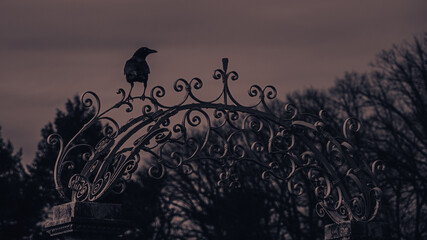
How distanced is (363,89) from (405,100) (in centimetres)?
140

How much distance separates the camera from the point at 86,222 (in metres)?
9.77

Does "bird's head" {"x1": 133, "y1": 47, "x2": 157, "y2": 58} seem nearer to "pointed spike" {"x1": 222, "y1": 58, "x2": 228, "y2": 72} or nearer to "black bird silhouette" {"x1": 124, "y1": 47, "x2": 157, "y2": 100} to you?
"black bird silhouette" {"x1": 124, "y1": 47, "x2": 157, "y2": 100}

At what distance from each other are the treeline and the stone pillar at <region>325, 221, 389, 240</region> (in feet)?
39.7

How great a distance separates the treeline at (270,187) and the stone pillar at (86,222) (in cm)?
1396

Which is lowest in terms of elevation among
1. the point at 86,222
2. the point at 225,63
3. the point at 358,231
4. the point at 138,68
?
the point at 358,231

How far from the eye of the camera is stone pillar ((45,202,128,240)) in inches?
384

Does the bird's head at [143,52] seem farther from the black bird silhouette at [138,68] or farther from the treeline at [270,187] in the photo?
the treeline at [270,187]

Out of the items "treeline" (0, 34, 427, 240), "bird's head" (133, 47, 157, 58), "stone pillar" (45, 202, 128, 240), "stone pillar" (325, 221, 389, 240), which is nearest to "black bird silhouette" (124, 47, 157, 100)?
"bird's head" (133, 47, 157, 58)

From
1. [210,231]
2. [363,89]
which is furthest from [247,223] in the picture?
[363,89]

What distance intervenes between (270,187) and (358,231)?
17585 millimetres

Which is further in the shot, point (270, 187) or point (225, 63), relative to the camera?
point (270, 187)

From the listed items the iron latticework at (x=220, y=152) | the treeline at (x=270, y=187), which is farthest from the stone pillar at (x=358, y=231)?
the treeline at (x=270, y=187)

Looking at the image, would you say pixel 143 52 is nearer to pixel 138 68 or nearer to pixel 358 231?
pixel 138 68

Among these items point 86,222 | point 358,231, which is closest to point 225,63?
point 358,231
